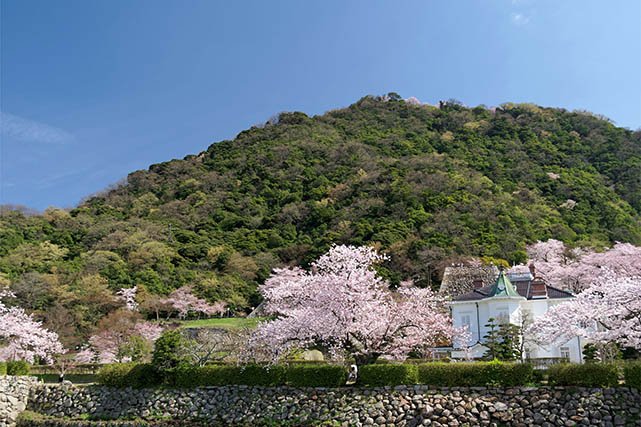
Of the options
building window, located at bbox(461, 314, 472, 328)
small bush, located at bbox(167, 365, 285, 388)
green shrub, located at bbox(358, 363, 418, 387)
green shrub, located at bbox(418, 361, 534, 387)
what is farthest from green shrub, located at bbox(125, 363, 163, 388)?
building window, located at bbox(461, 314, 472, 328)

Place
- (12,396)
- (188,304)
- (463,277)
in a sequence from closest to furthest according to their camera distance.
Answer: (12,396) → (463,277) → (188,304)

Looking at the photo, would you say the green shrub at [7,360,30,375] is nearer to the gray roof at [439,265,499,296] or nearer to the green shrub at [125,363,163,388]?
the green shrub at [125,363,163,388]

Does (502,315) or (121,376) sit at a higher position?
(502,315)

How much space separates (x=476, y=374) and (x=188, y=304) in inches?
1250

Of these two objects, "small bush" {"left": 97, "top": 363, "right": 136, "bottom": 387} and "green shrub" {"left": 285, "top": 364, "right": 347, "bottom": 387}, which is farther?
"small bush" {"left": 97, "top": 363, "right": 136, "bottom": 387}

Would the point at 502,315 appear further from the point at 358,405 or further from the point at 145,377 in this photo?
the point at 145,377

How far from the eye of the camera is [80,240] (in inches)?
2244

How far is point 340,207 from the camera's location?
6138 cm

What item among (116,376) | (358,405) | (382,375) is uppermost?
(382,375)

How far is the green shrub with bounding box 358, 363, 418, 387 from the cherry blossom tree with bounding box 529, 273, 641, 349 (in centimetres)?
572

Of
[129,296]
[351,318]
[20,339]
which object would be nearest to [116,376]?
[20,339]

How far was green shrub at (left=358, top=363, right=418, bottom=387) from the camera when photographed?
52.9 ft

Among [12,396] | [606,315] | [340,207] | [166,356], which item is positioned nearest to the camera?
Result: [606,315]

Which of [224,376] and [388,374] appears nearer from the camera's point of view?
[388,374]
